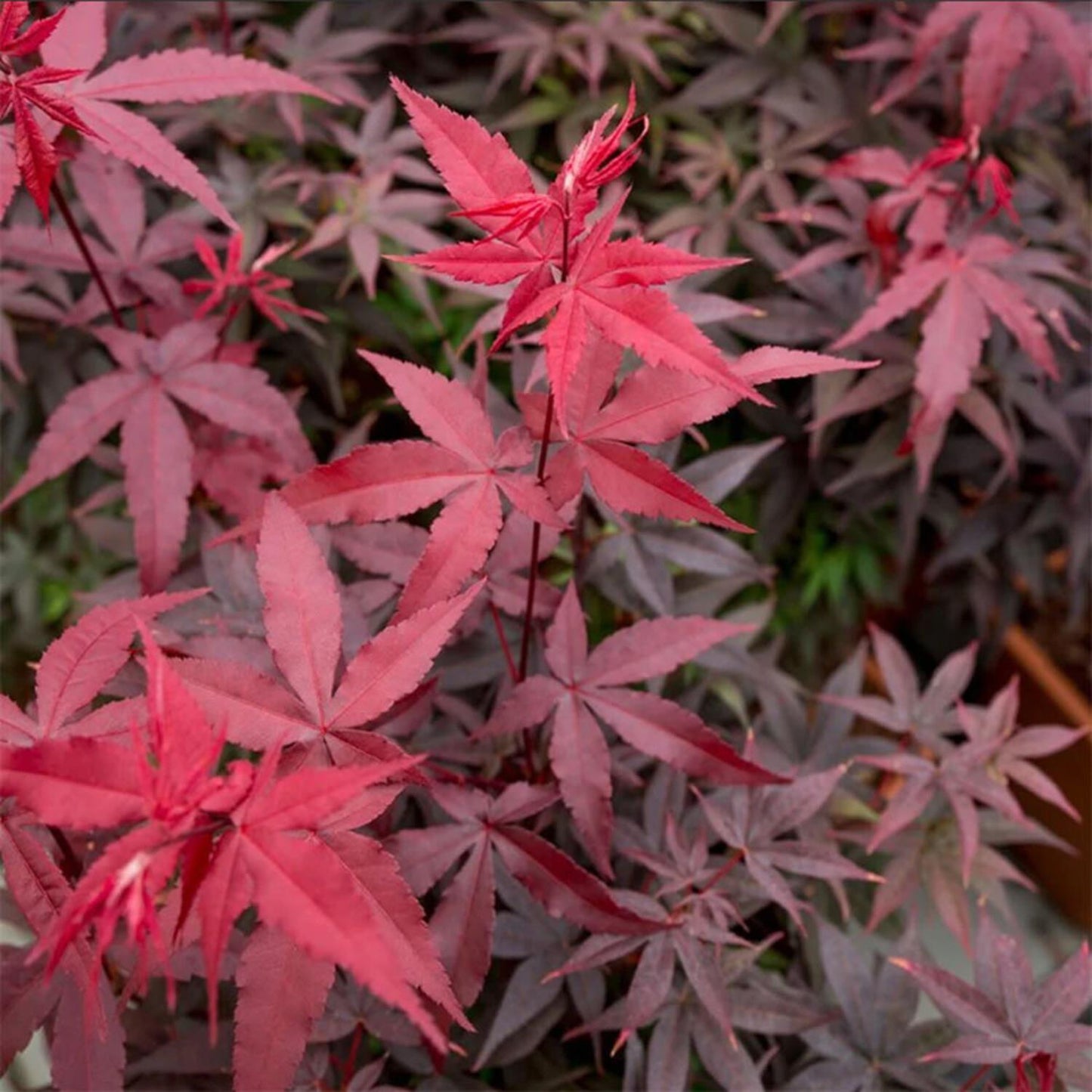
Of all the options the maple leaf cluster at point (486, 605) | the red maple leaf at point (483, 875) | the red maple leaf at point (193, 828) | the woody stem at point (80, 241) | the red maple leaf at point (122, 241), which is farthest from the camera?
the red maple leaf at point (122, 241)

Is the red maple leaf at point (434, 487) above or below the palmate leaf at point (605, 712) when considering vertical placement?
above

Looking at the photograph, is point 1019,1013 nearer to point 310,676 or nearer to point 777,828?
point 777,828

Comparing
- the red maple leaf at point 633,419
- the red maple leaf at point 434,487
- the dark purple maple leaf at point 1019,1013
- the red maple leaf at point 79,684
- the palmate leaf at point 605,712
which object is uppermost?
the red maple leaf at point 633,419

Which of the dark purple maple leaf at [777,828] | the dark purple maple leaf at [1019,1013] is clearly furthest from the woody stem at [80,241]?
the dark purple maple leaf at [1019,1013]

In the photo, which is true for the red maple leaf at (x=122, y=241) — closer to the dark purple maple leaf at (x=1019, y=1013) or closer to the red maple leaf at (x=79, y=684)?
the red maple leaf at (x=79, y=684)

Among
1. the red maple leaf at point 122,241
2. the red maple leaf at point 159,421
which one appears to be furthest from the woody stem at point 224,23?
the red maple leaf at point 159,421

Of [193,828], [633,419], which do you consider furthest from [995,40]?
[193,828]

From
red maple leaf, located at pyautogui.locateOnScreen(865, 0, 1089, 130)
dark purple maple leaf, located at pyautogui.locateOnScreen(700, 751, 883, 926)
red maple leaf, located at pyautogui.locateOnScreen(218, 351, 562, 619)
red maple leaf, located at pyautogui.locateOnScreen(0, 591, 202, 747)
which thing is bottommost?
dark purple maple leaf, located at pyautogui.locateOnScreen(700, 751, 883, 926)

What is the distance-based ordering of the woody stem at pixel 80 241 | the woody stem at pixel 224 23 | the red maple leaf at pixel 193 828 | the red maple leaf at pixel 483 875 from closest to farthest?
the red maple leaf at pixel 193 828, the red maple leaf at pixel 483 875, the woody stem at pixel 80 241, the woody stem at pixel 224 23

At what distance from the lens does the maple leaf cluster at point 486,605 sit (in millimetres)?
549

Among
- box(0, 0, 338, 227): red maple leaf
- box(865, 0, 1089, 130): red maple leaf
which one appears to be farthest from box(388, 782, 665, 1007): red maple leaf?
box(865, 0, 1089, 130): red maple leaf

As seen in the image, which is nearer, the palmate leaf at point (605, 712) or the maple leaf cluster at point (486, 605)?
the maple leaf cluster at point (486, 605)

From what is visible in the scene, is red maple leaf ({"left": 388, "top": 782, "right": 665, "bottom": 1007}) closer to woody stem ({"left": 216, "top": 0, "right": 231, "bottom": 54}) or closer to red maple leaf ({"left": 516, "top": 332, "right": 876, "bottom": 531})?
red maple leaf ({"left": 516, "top": 332, "right": 876, "bottom": 531})

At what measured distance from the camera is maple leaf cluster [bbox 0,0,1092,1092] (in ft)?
1.80
